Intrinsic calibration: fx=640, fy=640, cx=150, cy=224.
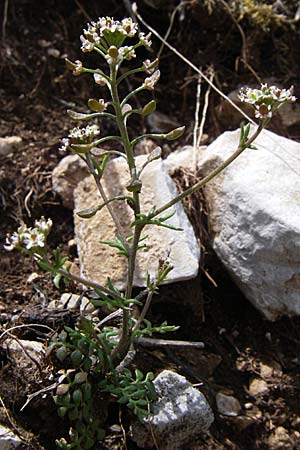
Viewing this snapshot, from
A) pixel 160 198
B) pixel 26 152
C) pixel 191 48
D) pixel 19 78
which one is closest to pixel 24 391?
pixel 160 198

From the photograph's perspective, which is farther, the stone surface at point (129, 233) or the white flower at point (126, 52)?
the stone surface at point (129, 233)

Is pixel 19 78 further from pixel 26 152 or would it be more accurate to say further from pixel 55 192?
pixel 55 192

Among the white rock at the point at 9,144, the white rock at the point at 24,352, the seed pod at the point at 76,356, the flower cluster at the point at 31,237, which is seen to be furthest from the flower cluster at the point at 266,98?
the white rock at the point at 9,144

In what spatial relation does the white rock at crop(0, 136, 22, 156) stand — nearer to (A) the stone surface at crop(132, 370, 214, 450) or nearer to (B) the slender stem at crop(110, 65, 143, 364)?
(B) the slender stem at crop(110, 65, 143, 364)

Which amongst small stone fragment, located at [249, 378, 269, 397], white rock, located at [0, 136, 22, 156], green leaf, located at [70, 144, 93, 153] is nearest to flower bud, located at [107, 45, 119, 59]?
green leaf, located at [70, 144, 93, 153]

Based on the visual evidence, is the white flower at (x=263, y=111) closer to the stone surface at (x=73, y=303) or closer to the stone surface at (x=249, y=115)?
the stone surface at (x=73, y=303)

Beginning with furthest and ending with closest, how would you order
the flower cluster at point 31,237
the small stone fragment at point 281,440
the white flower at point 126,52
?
the small stone fragment at point 281,440
the white flower at point 126,52
the flower cluster at point 31,237
